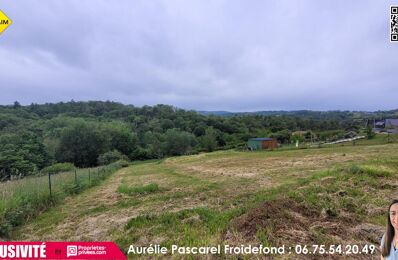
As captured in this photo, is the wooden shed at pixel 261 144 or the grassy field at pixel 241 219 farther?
the wooden shed at pixel 261 144

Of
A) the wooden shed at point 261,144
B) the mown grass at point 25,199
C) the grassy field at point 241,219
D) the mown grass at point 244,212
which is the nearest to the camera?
the grassy field at point 241,219

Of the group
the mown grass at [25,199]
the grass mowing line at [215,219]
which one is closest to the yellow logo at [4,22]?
the mown grass at [25,199]

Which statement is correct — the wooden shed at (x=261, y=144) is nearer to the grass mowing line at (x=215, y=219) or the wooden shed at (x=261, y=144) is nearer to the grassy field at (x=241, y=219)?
the grassy field at (x=241, y=219)

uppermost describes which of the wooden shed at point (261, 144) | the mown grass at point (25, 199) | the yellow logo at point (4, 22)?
the yellow logo at point (4, 22)

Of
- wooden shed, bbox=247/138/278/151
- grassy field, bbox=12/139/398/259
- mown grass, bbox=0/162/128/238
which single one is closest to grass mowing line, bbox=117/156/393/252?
grassy field, bbox=12/139/398/259

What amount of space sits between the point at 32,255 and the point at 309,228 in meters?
4.87

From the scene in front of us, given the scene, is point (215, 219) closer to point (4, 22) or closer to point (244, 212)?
point (244, 212)

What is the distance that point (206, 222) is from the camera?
4746 millimetres

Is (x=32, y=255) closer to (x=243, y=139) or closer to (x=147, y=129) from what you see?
(x=243, y=139)

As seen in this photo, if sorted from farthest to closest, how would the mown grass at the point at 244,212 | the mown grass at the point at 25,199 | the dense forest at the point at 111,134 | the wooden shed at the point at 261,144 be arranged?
the wooden shed at the point at 261,144, the dense forest at the point at 111,134, the mown grass at the point at 25,199, the mown grass at the point at 244,212

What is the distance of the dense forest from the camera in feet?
137

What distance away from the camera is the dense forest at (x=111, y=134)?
137 feet

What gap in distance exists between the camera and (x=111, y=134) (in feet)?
198

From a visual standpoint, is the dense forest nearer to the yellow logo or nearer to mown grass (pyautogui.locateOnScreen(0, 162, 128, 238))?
mown grass (pyautogui.locateOnScreen(0, 162, 128, 238))
